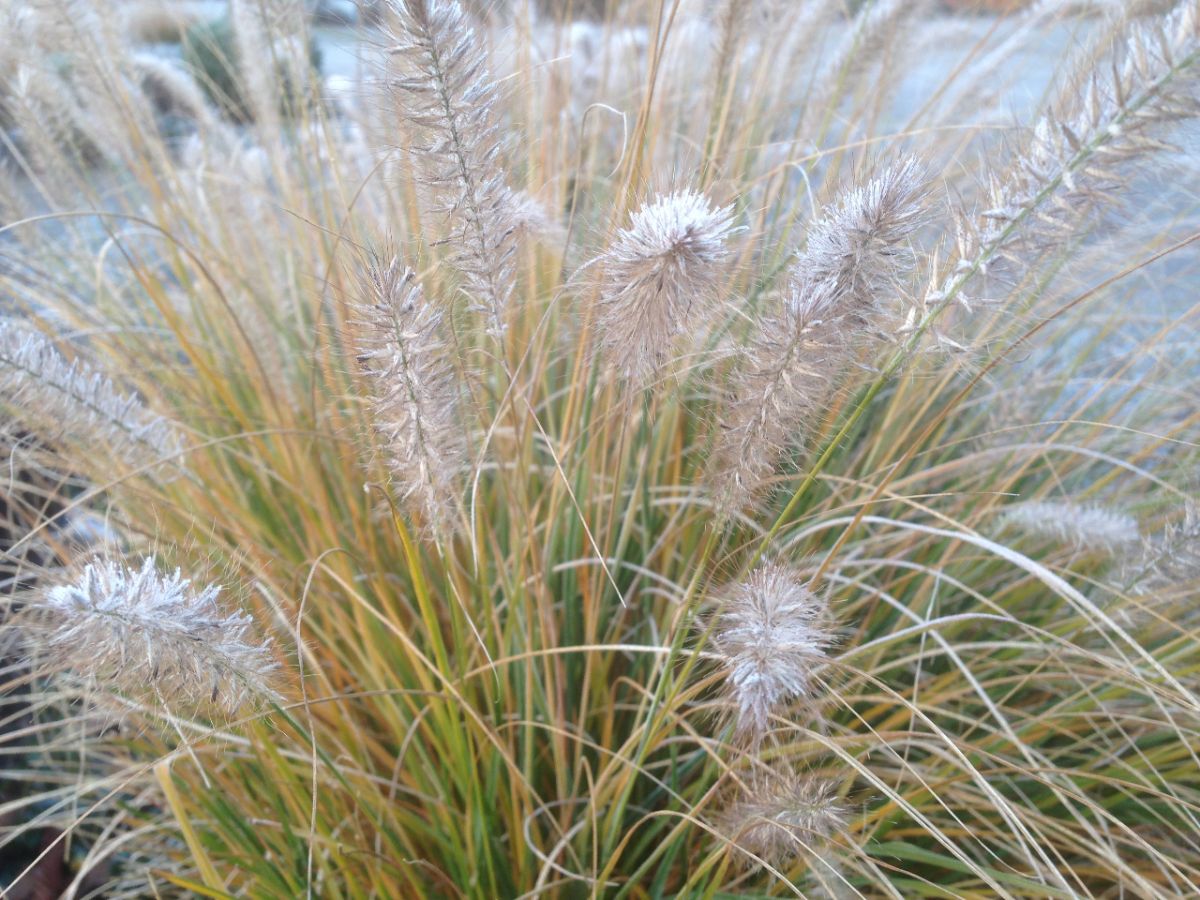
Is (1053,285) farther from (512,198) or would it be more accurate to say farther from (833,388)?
(512,198)

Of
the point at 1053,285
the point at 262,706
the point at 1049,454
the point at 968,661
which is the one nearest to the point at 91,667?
the point at 262,706

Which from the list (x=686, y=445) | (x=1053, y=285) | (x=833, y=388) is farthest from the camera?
(x=686, y=445)

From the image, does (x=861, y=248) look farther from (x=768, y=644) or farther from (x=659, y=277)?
(x=768, y=644)

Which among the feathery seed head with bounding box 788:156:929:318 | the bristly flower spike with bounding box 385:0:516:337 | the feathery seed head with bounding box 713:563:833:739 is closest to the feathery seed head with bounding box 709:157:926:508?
the feathery seed head with bounding box 788:156:929:318

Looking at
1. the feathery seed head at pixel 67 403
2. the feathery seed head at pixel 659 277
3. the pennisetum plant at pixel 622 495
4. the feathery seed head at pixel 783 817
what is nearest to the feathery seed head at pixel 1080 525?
the pennisetum plant at pixel 622 495

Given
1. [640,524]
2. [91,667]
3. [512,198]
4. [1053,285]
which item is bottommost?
[640,524]

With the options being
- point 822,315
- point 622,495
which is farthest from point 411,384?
point 622,495

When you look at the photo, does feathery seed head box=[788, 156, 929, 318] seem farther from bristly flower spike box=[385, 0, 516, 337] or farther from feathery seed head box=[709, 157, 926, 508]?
bristly flower spike box=[385, 0, 516, 337]
